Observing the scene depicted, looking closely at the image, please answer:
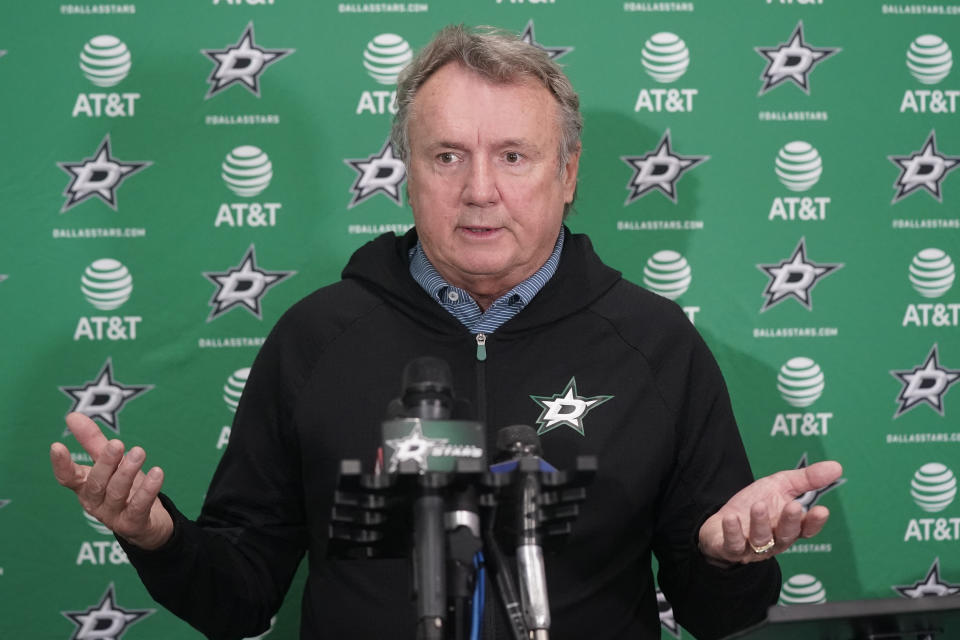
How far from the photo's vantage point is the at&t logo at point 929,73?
8.87 ft

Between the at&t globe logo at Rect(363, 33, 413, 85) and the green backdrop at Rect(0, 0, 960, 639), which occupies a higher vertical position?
the at&t globe logo at Rect(363, 33, 413, 85)

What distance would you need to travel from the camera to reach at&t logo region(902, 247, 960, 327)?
106 inches

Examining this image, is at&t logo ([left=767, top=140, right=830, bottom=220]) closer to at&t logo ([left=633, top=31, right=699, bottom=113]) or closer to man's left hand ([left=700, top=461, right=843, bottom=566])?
at&t logo ([left=633, top=31, right=699, bottom=113])

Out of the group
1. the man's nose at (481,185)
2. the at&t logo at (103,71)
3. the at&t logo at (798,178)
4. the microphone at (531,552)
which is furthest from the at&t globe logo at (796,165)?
the microphone at (531,552)

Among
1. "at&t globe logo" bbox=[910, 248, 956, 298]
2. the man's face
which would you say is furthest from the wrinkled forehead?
"at&t globe logo" bbox=[910, 248, 956, 298]

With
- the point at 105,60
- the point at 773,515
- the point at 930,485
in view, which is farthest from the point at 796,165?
the point at 105,60

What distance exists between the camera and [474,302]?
1.96m

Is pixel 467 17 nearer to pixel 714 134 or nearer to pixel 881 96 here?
pixel 714 134

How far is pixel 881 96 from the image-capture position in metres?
2.70

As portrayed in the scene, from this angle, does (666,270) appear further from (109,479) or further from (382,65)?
(109,479)

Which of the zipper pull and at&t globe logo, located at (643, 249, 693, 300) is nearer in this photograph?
the zipper pull

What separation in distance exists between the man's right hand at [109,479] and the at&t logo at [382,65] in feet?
4.66

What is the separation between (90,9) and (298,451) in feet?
4.42

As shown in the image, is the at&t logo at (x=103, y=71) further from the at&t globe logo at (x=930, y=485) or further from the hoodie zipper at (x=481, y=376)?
the at&t globe logo at (x=930, y=485)
